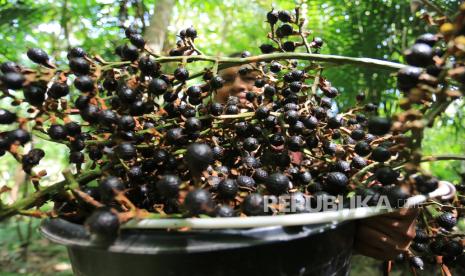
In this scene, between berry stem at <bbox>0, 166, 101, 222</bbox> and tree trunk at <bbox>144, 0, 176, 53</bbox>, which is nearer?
berry stem at <bbox>0, 166, 101, 222</bbox>

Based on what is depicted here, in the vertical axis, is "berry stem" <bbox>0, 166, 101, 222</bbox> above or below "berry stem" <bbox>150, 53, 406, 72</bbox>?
below

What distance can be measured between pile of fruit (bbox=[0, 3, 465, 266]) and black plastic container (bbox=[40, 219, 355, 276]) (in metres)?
0.03

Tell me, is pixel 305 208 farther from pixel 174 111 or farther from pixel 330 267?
pixel 174 111

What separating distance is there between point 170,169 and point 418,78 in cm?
44

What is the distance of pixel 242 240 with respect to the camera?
54cm

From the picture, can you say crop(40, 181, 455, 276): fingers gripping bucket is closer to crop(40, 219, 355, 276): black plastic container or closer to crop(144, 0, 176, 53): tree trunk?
crop(40, 219, 355, 276): black plastic container

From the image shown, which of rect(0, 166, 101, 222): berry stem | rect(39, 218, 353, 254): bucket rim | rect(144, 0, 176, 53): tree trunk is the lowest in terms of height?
rect(39, 218, 353, 254): bucket rim

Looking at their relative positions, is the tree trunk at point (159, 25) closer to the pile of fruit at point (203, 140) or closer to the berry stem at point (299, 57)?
the pile of fruit at point (203, 140)

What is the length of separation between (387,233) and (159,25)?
1.69 metres

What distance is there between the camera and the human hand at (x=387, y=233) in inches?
28.3

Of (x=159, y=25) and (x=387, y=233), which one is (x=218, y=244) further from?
(x=159, y=25)

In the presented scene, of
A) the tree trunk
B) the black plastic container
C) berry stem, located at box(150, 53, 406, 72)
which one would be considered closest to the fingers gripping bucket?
the black plastic container

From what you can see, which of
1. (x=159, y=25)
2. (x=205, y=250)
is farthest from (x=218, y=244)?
(x=159, y=25)

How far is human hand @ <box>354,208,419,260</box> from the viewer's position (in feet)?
2.36
